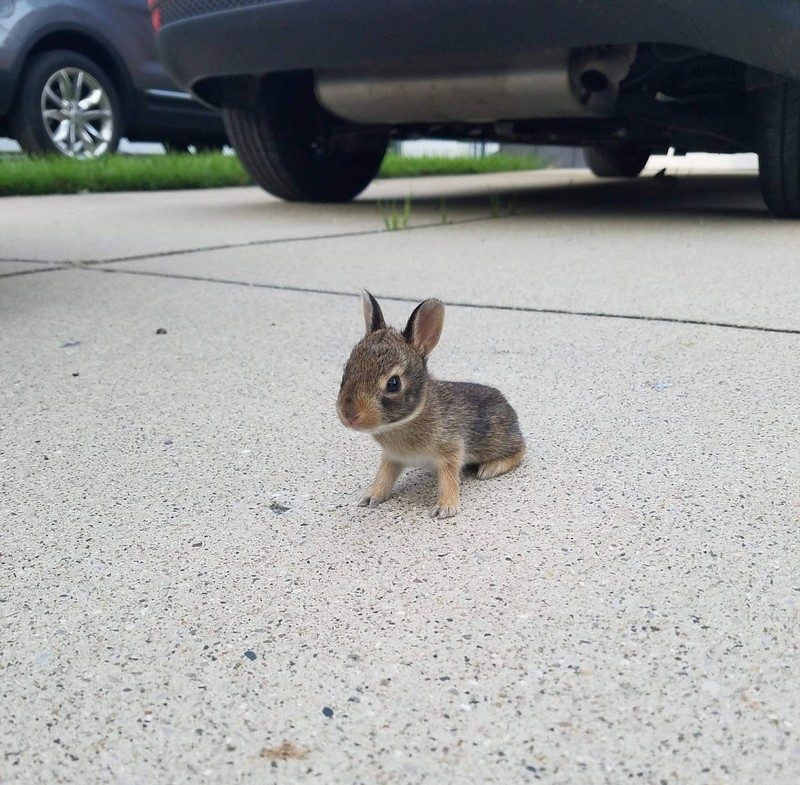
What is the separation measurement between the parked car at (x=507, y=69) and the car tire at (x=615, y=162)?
3603 mm

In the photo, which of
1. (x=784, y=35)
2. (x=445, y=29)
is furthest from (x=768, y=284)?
(x=445, y=29)

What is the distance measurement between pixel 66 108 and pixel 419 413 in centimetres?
812

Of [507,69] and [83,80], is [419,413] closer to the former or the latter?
[507,69]

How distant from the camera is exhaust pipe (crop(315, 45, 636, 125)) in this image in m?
4.99

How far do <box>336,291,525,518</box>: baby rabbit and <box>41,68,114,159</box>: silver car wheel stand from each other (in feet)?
25.5

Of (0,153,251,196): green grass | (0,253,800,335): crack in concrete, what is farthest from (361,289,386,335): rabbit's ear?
(0,153,251,196): green grass

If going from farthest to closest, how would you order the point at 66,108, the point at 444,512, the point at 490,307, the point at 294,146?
the point at 66,108 < the point at 294,146 < the point at 490,307 < the point at 444,512

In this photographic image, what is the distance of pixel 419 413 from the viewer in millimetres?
1999

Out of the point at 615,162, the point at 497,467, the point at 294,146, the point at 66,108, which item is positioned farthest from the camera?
the point at 615,162

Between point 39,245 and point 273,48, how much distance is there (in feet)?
4.92

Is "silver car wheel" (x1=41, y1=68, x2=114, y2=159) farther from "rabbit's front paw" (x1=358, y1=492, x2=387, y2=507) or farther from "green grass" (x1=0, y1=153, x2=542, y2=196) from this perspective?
"rabbit's front paw" (x1=358, y1=492, x2=387, y2=507)

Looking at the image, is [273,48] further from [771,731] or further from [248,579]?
[771,731]

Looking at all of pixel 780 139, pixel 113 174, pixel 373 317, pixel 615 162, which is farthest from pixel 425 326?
pixel 615 162

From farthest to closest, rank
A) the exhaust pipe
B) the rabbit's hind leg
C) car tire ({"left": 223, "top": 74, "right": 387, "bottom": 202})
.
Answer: car tire ({"left": 223, "top": 74, "right": 387, "bottom": 202})
the exhaust pipe
the rabbit's hind leg
